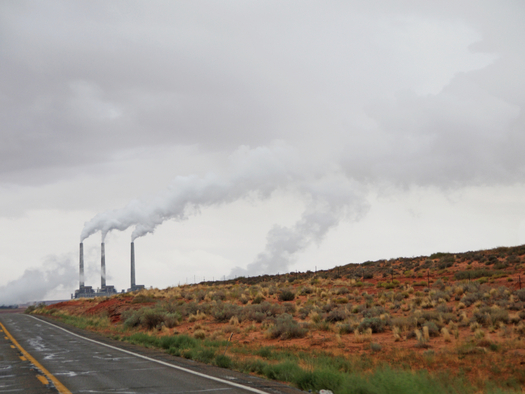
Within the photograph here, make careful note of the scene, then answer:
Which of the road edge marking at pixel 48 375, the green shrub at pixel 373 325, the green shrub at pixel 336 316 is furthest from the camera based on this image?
the green shrub at pixel 336 316

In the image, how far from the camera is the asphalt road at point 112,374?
10812 millimetres

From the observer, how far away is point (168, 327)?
2820 cm

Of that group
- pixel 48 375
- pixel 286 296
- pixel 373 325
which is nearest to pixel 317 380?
pixel 48 375

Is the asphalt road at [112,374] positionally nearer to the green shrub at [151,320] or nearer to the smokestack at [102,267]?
the green shrub at [151,320]

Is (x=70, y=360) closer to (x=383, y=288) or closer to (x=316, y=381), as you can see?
(x=316, y=381)

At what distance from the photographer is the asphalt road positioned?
10812 millimetres

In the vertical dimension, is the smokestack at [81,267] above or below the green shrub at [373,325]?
above

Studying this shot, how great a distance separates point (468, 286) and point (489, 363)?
16728 mm

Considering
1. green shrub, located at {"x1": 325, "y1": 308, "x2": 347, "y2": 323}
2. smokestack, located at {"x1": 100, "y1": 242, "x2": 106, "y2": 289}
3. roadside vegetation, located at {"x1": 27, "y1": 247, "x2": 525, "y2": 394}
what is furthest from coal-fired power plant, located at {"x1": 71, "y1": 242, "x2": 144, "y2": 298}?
green shrub, located at {"x1": 325, "y1": 308, "x2": 347, "y2": 323}

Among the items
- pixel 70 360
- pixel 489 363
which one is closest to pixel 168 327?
pixel 70 360

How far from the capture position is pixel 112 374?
13.0 meters

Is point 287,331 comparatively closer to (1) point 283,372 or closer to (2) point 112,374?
(1) point 283,372

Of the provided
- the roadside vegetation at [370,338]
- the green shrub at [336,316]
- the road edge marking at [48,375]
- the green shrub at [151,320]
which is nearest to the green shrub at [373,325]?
the roadside vegetation at [370,338]

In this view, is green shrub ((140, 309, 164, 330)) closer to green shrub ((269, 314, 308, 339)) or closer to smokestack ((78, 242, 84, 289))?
green shrub ((269, 314, 308, 339))
